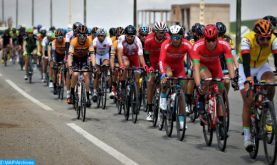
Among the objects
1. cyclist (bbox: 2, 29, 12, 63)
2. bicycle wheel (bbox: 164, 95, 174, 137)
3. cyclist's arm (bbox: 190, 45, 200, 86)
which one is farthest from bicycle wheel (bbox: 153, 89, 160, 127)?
cyclist (bbox: 2, 29, 12, 63)

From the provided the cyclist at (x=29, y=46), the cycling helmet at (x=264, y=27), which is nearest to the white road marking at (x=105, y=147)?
the cycling helmet at (x=264, y=27)

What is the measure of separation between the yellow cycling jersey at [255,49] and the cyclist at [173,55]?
178cm

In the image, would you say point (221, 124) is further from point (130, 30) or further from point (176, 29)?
point (130, 30)

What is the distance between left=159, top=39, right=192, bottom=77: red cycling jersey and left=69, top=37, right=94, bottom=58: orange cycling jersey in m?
2.88

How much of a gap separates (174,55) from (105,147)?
2.85 metres

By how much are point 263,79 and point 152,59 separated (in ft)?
15.8

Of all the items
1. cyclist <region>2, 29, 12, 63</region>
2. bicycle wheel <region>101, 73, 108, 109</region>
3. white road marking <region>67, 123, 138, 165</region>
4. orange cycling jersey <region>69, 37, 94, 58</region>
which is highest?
cyclist <region>2, 29, 12, 63</region>

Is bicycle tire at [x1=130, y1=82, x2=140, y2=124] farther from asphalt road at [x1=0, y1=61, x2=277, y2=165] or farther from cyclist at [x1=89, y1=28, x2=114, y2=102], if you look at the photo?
cyclist at [x1=89, y1=28, x2=114, y2=102]

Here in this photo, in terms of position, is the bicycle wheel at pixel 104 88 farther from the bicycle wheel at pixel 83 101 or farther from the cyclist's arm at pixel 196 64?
the cyclist's arm at pixel 196 64

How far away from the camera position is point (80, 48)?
613 inches

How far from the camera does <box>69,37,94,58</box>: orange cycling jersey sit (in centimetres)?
1534

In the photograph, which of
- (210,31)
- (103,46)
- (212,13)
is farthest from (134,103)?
(212,13)

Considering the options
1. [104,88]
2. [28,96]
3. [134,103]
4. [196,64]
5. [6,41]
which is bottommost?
[28,96]

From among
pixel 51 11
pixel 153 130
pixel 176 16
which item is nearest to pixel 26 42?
pixel 153 130
